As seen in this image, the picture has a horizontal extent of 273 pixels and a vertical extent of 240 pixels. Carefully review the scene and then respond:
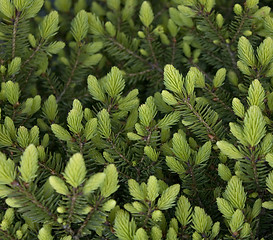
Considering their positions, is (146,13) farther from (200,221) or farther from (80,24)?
(200,221)

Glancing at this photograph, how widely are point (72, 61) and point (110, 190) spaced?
548mm

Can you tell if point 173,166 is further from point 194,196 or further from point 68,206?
point 68,206

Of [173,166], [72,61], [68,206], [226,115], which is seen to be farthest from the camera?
[72,61]

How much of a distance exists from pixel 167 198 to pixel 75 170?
0.65ft

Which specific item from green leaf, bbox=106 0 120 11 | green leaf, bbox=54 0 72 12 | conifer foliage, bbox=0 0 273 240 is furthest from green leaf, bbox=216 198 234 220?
green leaf, bbox=54 0 72 12

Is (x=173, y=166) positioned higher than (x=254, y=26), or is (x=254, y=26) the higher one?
(x=254, y=26)

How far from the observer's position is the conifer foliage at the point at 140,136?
0.69 meters

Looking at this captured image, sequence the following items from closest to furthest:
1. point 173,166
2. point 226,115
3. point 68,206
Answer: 1. point 68,206
2. point 173,166
3. point 226,115

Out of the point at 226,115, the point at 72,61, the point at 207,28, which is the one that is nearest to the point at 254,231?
the point at 226,115

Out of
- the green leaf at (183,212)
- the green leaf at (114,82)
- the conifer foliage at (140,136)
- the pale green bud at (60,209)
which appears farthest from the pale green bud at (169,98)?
the pale green bud at (60,209)

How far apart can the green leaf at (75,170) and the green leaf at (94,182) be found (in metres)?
0.02

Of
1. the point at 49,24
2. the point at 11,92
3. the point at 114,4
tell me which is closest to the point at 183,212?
the point at 11,92

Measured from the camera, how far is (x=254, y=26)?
3.34 ft

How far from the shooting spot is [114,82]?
83cm
